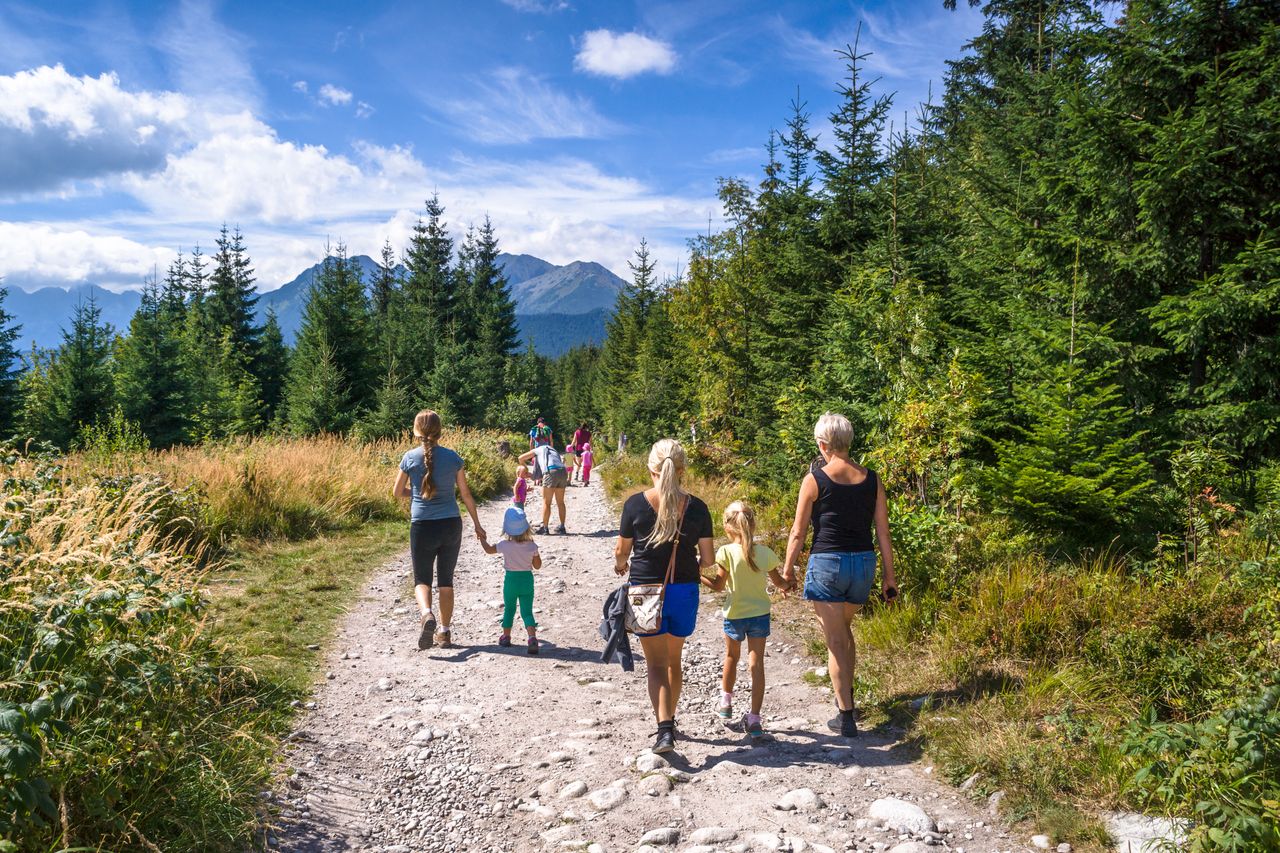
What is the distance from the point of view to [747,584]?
4867 mm

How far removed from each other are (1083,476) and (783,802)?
16.2ft

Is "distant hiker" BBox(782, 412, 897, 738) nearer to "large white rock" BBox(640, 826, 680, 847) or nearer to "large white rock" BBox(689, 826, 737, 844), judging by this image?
"large white rock" BBox(689, 826, 737, 844)

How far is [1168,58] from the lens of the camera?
26.5ft

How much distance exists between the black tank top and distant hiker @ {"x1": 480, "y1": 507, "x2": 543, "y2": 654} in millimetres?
3079

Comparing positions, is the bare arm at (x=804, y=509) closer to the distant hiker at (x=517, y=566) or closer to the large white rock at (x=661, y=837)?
the large white rock at (x=661, y=837)

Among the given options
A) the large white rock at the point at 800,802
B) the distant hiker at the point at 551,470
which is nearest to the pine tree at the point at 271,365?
the distant hiker at the point at 551,470

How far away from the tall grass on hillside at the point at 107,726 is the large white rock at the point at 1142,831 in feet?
14.1

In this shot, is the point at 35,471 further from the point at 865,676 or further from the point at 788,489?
the point at 788,489

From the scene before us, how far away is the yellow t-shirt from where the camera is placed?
4859 millimetres

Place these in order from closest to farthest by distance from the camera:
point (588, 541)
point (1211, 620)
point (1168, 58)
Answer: point (1211, 620) < point (1168, 58) < point (588, 541)

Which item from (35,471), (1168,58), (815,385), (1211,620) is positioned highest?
(1168,58)

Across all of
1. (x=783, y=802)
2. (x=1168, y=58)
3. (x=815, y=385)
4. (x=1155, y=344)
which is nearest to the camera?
(x=783, y=802)

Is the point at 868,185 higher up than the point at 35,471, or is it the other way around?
the point at 868,185

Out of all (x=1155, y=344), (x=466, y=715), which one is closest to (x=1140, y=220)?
(x=1155, y=344)
